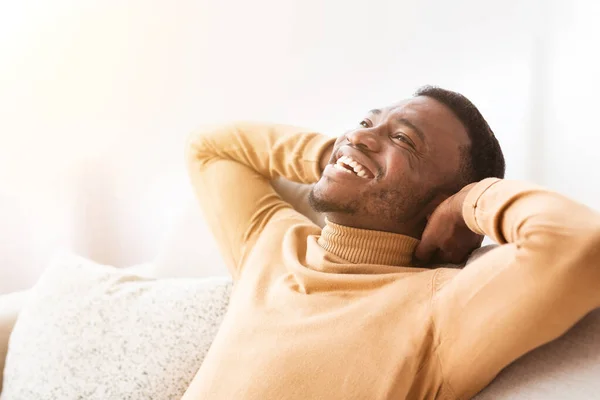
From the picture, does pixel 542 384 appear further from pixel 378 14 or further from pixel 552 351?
pixel 378 14

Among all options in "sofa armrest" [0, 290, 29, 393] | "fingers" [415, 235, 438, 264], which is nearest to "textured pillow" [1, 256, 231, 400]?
"sofa armrest" [0, 290, 29, 393]

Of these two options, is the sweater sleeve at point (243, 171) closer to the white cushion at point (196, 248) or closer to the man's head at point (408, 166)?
the white cushion at point (196, 248)

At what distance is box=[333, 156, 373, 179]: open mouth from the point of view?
1175 millimetres

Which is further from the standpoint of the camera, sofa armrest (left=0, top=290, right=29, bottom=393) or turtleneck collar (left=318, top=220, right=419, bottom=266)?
sofa armrest (left=0, top=290, right=29, bottom=393)

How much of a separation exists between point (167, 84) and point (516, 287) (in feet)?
5.06

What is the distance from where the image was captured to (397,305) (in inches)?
38.5

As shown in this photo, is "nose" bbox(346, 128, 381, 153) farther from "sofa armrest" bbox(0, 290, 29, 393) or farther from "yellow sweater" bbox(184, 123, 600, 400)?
"sofa armrest" bbox(0, 290, 29, 393)

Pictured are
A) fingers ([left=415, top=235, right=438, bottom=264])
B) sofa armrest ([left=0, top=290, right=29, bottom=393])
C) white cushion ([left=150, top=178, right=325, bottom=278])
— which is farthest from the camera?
white cushion ([left=150, top=178, right=325, bottom=278])

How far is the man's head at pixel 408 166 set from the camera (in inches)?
45.5

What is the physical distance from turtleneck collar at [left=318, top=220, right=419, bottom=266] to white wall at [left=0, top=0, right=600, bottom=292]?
529 mm

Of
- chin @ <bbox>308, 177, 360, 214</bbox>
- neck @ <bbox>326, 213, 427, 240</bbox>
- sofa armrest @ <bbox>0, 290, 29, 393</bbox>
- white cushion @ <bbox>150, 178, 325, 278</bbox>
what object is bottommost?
sofa armrest @ <bbox>0, 290, 29, 393</bbox>

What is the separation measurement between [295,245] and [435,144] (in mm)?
370

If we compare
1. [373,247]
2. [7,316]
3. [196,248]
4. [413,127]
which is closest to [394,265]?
[373,247]

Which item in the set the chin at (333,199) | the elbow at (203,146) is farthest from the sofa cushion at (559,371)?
the elbow at (203,146)
